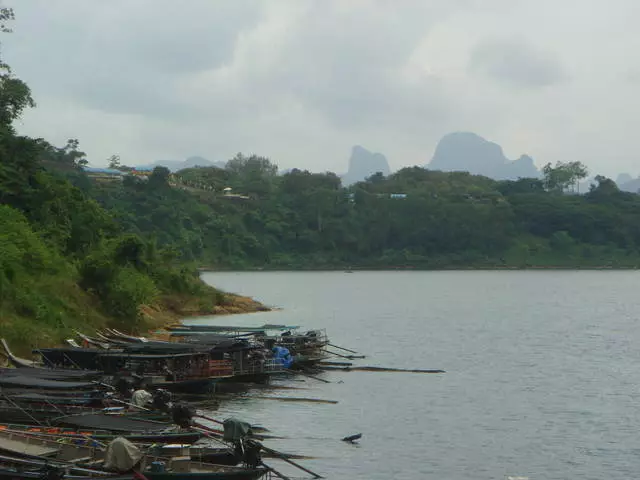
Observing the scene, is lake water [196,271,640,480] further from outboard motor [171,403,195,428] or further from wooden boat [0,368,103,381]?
wooden boat [0,368,103,381]

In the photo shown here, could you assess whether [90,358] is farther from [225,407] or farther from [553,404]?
[553,404]

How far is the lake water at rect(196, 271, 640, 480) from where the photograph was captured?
102ft

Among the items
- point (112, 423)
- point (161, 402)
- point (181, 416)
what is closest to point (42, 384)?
point (161, 402)

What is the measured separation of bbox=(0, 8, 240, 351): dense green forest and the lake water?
908cm

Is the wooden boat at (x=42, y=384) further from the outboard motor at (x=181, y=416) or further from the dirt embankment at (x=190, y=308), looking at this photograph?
the dirt embankment at (x=190, y=308)

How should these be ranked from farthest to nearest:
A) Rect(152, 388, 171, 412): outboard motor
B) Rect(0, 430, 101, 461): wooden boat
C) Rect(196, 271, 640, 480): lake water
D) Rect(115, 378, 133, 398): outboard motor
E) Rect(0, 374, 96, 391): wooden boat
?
Rect(196, 271, 640, 480): lake water < Rect(115, 378, 133, 398): outboard motor < Rect(0, 374, 96, 391): wooden boat < Rect(152, 388, 171, 412): outboard motor < Rect(0, 430, 101, 461): wooden boat

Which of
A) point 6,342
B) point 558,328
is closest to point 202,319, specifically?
point 558,328

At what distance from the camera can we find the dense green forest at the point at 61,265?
4797 cm

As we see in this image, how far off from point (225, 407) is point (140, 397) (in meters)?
8.65

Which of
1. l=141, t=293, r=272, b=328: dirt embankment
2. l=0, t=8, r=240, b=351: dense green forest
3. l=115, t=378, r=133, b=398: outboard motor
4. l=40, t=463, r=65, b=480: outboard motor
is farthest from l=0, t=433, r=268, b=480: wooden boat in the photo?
l=141, t=293, r=272, b=328: dirt embankment

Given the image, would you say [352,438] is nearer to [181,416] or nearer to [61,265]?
[181,416]

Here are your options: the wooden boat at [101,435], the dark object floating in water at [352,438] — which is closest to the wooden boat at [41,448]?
the wooden boat at [101,435]

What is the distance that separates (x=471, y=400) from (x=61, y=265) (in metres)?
28.1

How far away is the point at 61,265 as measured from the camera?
5769 centimetres
